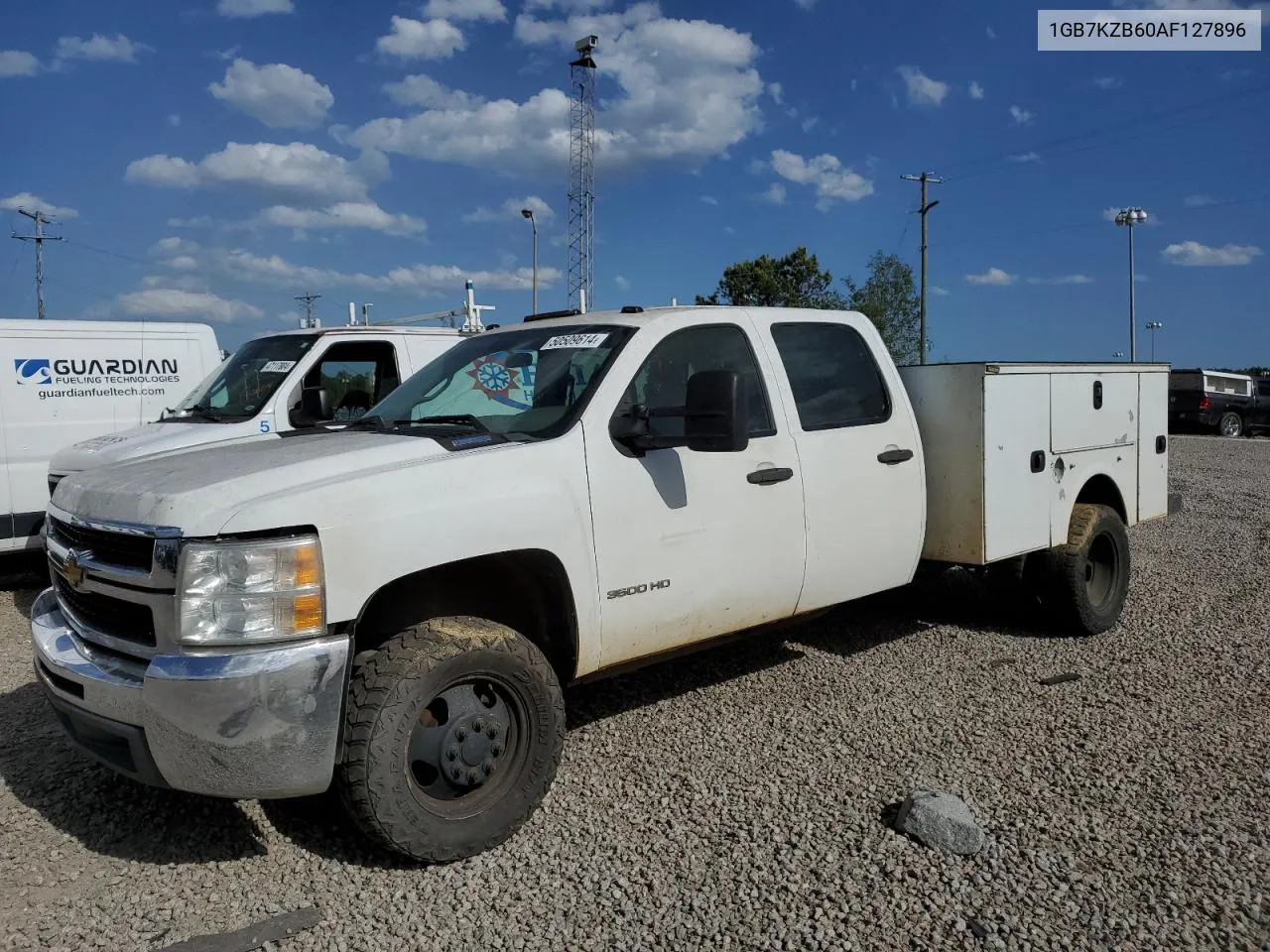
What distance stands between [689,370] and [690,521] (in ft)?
2.45

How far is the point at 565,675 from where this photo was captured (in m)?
3.82

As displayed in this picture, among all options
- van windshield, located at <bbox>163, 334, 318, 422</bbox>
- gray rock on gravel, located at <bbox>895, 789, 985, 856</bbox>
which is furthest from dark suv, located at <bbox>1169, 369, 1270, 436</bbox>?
gray rock on gravel, located at <bbox>895, 789, 985, 856</bbox>

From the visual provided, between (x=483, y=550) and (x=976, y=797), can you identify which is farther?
(x=976, y=797)

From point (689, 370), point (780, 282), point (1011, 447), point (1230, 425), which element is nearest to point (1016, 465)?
point (1011, 447)

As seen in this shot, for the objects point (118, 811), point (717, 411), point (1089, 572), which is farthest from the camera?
point (1089, 572)

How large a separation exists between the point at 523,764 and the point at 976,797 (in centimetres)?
177

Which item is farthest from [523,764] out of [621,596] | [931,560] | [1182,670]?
[1182,670]

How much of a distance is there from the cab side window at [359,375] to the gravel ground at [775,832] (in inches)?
Answer: 127

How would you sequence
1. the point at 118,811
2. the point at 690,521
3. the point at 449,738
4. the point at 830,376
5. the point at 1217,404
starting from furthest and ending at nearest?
the point at 1217,404
the point at 830,376
the point at 690,521
the point at 118,811
the point at 449,738

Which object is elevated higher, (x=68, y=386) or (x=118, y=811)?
(x=68, y=386)

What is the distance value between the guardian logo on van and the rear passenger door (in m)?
6.56

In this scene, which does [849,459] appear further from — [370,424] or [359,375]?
[359,375]

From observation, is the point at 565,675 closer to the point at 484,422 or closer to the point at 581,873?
the point at 581,873

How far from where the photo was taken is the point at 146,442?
268 inches
